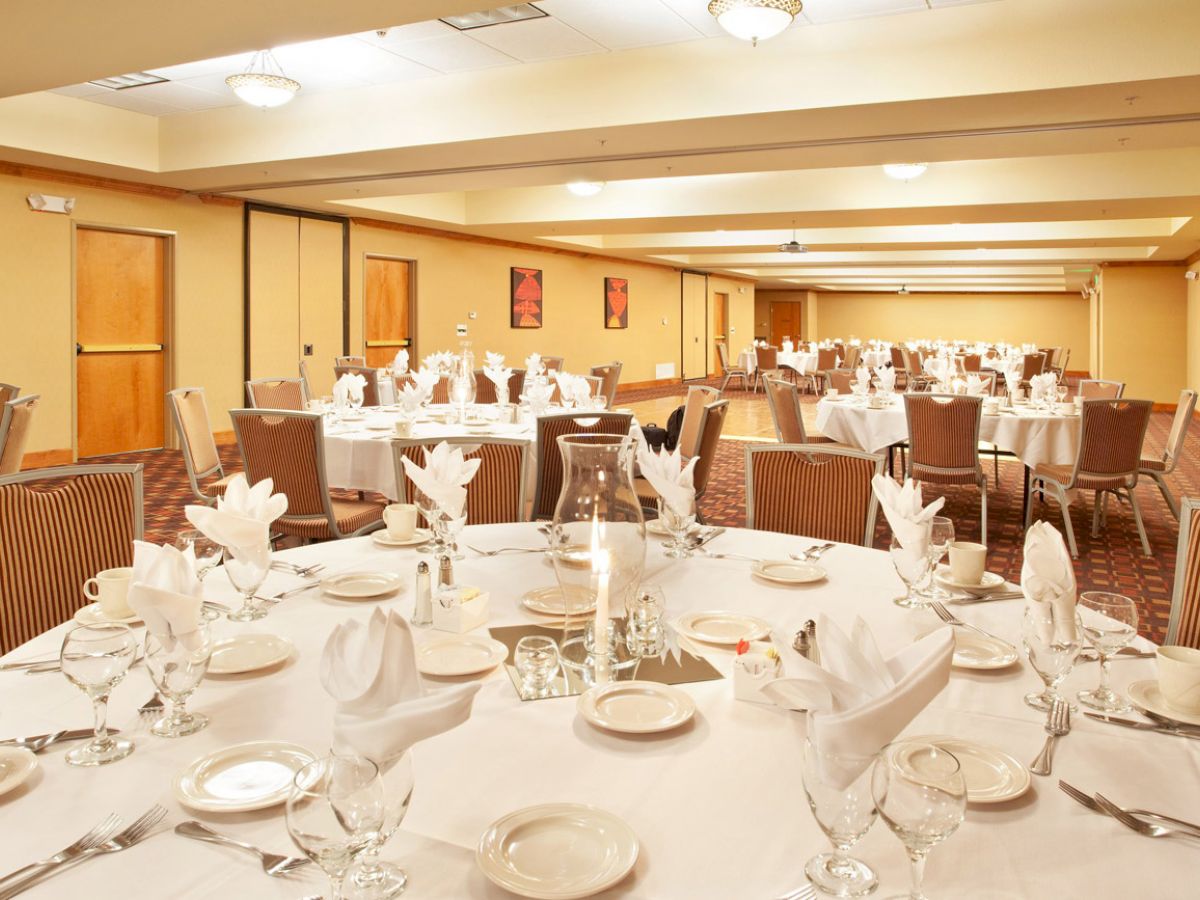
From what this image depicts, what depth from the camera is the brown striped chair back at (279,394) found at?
6.12m

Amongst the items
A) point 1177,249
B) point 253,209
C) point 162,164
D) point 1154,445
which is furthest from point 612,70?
point 1177,249

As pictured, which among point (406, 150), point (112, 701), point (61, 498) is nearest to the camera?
point (112, 701)

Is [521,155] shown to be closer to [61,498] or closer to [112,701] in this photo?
[61,498]

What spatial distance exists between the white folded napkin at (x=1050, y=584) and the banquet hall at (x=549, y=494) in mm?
11

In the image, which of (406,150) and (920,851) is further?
(406,150)

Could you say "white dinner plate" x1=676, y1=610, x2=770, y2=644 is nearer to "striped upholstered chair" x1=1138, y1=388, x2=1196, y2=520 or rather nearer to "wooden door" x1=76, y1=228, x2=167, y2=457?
"striped upholstered chair" x1=1138, y1=388, x2=1196, y2=520

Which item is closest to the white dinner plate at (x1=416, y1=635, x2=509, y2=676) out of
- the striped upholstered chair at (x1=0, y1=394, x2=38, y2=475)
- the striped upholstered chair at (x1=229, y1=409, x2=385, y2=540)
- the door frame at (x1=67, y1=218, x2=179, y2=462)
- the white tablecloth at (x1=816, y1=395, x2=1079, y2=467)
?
the striped upholstered chair at (x1=229, y1=409, x2=385, y2=540)

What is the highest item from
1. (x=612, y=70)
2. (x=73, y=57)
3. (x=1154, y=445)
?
(x=612, y=70)

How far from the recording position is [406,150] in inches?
283

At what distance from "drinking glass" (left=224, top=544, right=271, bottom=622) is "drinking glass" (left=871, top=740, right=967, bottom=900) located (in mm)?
1308

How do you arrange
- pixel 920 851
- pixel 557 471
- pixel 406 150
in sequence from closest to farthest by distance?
pixel 920 851 < pixel 557 471 < pixel 406 150

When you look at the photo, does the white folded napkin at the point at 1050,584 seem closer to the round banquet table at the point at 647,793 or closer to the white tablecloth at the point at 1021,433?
the round banquet table at the point at 647,793

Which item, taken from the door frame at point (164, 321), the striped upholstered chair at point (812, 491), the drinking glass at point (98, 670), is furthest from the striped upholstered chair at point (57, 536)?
the door frame at point (164, 321)

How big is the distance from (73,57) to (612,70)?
3391mm
